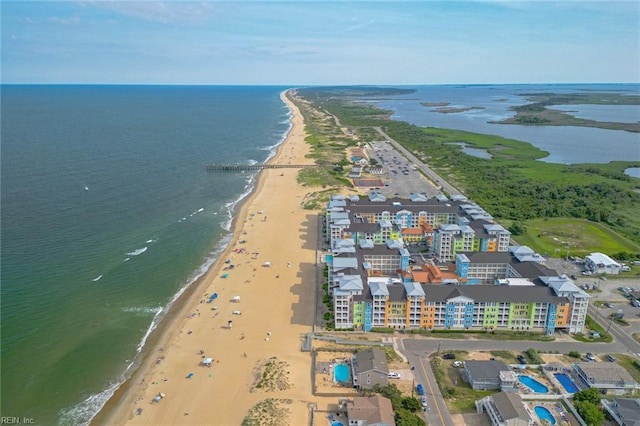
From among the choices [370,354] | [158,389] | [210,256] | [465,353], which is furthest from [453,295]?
[210,256]

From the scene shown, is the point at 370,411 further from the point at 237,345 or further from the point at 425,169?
the point at 425,169

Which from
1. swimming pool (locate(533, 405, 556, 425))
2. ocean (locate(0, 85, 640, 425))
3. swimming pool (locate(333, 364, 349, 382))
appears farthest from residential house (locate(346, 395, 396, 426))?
ocean (locate(0, 85, 640, 425))

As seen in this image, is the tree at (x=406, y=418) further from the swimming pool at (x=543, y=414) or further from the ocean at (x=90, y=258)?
the ocean at (x=90, y=258)

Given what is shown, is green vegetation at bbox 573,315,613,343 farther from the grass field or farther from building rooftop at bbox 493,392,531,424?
the grass field

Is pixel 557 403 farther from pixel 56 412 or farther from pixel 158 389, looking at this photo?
pixel 56 412

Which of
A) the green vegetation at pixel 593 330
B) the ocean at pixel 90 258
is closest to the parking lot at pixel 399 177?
the ocean at pixel 90 258

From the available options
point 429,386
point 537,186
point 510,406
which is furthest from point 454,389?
point 537,186
